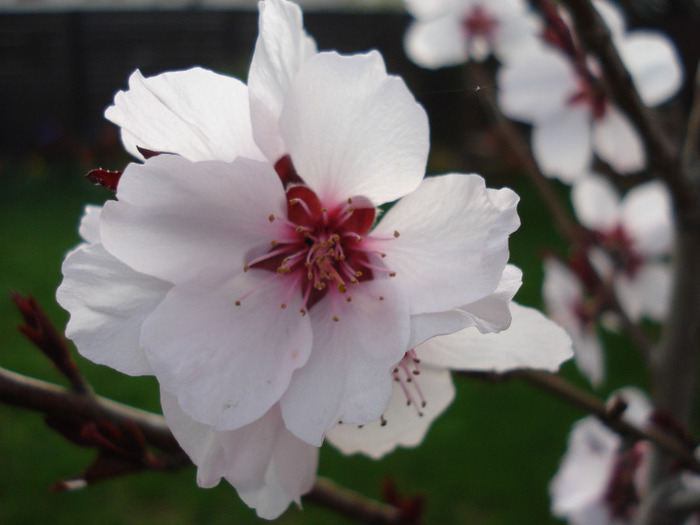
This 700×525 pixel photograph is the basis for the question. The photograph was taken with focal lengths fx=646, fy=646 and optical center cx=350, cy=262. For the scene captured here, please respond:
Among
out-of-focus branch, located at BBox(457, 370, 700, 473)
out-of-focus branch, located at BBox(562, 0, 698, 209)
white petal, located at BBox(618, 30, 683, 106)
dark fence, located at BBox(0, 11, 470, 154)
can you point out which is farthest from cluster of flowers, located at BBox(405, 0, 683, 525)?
dark fence, located at BBox(0, 11, 470, 154)

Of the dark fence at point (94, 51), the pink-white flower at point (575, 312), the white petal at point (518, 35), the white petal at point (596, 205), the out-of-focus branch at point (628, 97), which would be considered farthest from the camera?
the dark fence at point (94, 51)

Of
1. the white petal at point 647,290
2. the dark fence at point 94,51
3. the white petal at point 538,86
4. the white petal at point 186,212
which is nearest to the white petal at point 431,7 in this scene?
the white petal at point 538,86

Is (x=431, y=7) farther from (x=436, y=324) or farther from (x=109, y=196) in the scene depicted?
(x=109, y=196)

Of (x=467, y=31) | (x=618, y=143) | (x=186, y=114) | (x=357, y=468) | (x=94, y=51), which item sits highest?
(x=186, y=114)

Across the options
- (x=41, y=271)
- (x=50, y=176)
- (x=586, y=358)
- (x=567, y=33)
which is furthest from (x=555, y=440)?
(x=50, y=176)

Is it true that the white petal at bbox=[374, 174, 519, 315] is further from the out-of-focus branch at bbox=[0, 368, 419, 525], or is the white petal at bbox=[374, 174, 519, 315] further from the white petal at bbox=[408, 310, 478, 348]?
the out-of-focus branch at bbox=[0, 368, 419, 525]

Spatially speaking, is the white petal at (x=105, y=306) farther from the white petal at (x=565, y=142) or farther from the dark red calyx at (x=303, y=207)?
the white petal at (x=565, y=142)

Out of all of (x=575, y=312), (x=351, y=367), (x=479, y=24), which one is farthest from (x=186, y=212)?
(x=575, y=312)
